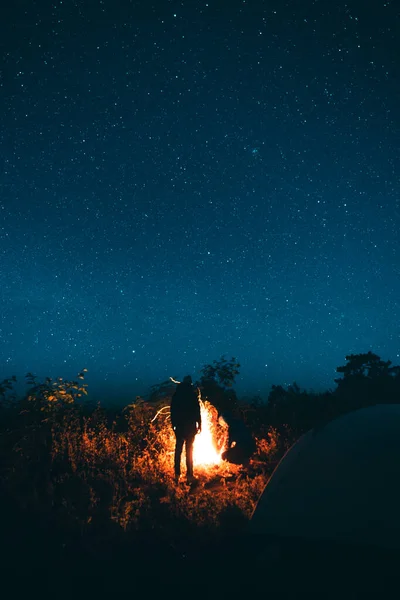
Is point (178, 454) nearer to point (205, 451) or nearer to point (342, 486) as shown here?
point (205, 451)

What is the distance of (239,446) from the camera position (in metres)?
9.55

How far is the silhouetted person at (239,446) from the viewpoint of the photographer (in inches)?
372

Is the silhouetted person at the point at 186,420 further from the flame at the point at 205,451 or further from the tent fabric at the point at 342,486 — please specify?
the tent fabric at the point at 342,486

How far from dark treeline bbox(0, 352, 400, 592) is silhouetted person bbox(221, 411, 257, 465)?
26 cm

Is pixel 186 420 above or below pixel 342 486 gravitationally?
above

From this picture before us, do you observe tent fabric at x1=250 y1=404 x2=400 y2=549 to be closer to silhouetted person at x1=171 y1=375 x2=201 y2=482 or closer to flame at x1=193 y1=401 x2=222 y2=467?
silhouetted person at x1=171 y1=375 x2=201 y2=482

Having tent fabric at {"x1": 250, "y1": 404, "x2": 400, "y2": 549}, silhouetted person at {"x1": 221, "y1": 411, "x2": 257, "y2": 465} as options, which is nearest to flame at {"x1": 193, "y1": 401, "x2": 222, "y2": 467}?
silhouetted person at {"x1": 221, "y1": 411, "x2": 257, "y2": 465}

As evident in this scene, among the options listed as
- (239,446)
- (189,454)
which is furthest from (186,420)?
(239,446)

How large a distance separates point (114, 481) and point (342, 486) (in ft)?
15.1

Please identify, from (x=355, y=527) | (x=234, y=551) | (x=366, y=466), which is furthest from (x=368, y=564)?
(x=234, y=551)

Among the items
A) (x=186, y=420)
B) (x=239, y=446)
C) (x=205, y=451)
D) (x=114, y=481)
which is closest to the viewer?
(x=114, y=481)

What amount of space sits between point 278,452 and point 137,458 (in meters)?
3.46

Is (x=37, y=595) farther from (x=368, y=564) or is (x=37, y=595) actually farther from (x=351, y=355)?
(x=351, y=355)

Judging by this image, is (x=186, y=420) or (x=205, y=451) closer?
(x=186, y=420)
